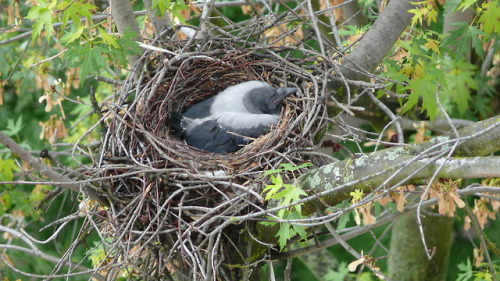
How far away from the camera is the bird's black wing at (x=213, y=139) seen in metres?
4.74

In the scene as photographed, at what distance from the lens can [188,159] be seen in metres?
4.23

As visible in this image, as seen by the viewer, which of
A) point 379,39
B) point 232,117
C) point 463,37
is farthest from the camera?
point 232,117

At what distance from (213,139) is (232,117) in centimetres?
20

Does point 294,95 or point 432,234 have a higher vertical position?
point 294,95

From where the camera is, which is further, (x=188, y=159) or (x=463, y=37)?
(x=463, y=37)

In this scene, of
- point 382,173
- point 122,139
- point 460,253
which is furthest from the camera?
point 460,253

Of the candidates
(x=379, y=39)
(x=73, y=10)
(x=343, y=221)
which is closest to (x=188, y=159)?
(x=73, y=10)

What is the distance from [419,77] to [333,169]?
1447mm

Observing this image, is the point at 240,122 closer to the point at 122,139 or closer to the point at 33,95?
the point at 122,139

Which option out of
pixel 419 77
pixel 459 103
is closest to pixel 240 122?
pixel 419 77

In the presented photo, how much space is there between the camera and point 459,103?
5793mm

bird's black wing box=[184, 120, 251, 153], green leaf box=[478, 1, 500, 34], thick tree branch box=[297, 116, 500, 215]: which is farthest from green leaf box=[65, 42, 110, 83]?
green leaf box=[478, 1, 500, 34]

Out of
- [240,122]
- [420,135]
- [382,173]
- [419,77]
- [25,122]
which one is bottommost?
[25,122]

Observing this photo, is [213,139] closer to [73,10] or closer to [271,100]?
[271,100]
